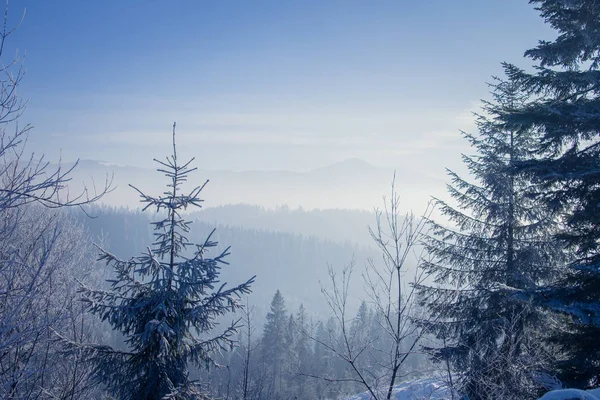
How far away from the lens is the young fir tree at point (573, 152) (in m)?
6.43

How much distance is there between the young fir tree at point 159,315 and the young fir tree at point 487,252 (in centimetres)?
625

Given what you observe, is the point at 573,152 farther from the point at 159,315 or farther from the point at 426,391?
the point at 426,391

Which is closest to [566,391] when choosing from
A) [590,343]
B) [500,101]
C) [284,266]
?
[590,343]

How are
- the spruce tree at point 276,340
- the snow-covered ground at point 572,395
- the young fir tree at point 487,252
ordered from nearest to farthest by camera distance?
the snow-covered ground at point 572,395
the young fir tree at point 487,252
the spruce tree at point 276,340

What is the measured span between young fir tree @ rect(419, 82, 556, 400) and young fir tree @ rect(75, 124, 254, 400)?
6.25 metres

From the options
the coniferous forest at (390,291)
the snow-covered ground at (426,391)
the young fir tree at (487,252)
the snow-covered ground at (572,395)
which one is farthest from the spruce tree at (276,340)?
the snow-covered ground at (572,395)

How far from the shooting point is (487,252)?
10516 millimetres

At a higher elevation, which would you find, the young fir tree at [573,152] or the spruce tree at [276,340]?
the young fir tree at [573,152]

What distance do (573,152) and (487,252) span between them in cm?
456

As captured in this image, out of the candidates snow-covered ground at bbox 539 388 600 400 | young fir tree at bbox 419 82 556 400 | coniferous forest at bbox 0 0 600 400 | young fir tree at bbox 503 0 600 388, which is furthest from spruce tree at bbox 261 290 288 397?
snow-covered ground at bbox 539 388 600 400

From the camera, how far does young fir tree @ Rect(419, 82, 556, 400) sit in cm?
964

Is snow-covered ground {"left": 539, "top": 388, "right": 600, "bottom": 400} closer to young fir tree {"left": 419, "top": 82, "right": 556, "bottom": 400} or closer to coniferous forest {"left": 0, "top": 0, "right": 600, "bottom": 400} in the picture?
coniferous forest {"left": 0, "top": 0, "right": 600, "bottom": 400}

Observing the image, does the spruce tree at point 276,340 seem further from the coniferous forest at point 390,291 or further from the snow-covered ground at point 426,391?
the coniferous forest at point 390,291

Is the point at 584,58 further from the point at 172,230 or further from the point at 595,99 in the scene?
the point at 172,230
